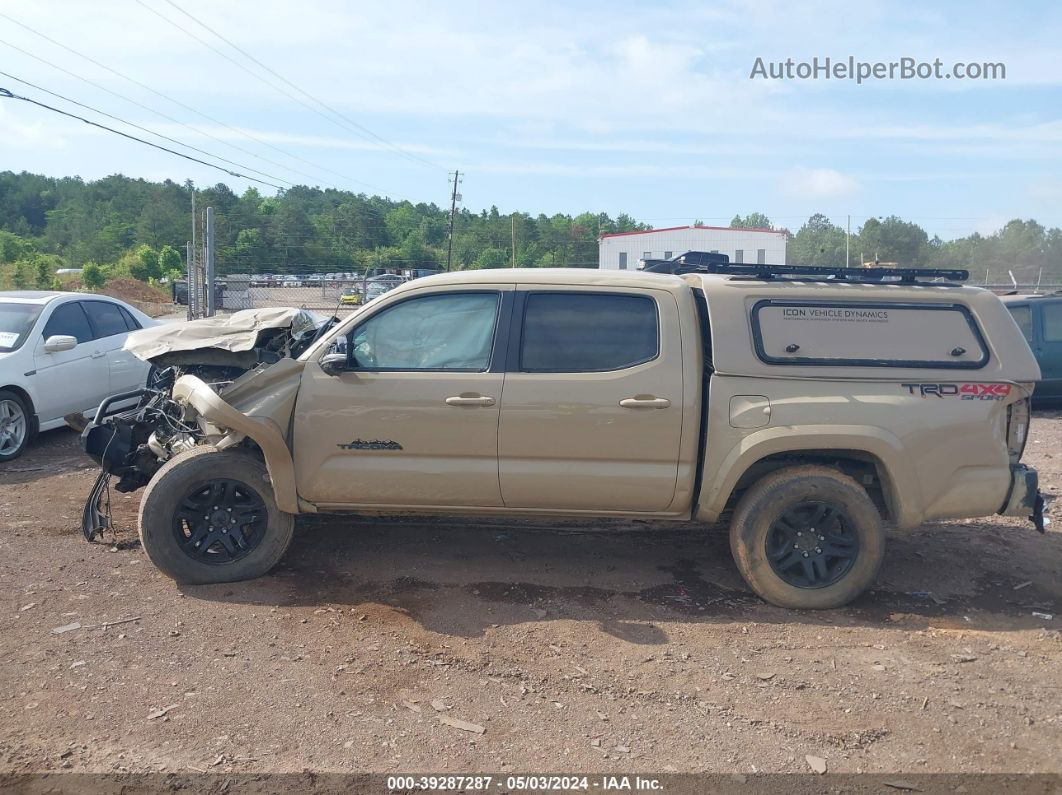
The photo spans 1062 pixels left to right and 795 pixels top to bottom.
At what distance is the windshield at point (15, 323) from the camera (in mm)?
8328

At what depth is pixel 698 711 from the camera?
12.4ft

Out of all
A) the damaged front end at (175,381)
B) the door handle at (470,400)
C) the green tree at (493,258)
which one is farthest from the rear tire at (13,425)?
the green tree at (493,258)

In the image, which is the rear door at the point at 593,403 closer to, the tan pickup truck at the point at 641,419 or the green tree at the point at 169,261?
the tan pickup truck at the point at 641,419

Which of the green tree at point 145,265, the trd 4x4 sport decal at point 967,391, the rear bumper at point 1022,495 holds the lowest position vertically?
the rear bumper at point 1022,495

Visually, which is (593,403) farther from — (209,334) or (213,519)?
(209,334)

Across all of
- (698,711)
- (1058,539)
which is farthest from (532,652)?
(1058,539)

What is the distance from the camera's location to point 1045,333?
37.2 ft

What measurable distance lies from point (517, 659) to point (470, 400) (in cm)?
146

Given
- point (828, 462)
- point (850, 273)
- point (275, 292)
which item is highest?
point (850, 273)

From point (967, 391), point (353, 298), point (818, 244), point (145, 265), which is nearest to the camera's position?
point (967, 391)

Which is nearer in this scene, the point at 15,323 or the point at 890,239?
the point at 15,323

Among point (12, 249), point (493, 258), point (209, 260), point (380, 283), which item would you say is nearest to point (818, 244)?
point (493, 258)

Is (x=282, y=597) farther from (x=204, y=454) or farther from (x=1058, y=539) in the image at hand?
(x=1058, y=539)

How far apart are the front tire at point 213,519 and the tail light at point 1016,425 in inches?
168
